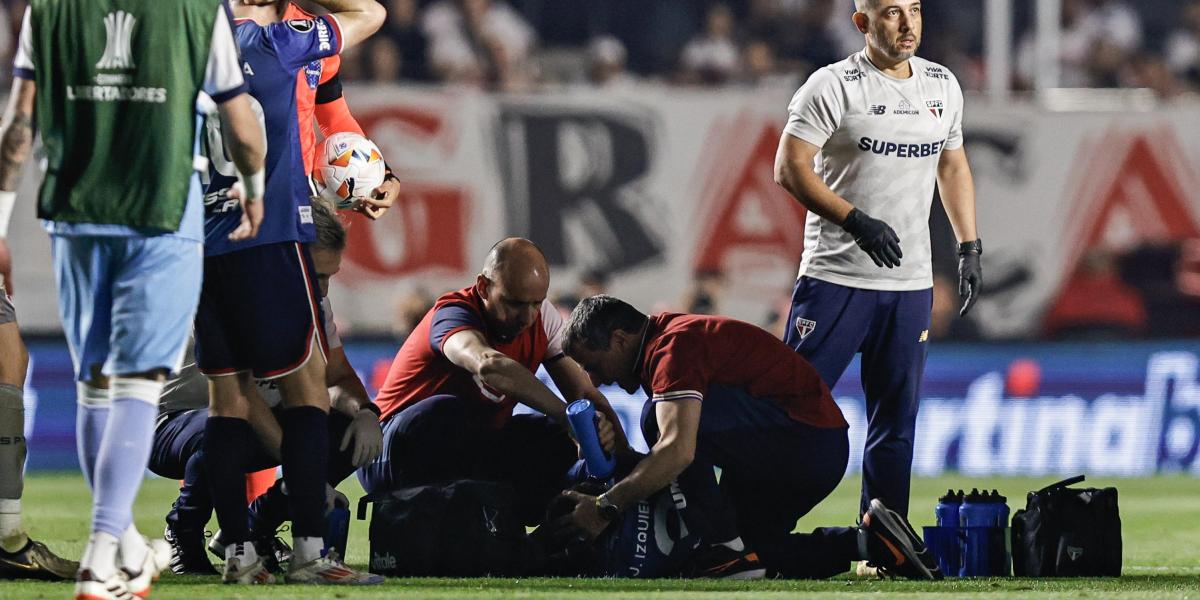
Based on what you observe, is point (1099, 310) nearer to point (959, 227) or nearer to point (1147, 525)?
point (1147, 525)

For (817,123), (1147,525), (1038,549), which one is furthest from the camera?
(1147,525)

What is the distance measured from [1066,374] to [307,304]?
799 centimetres

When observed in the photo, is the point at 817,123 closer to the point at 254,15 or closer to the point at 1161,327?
the point at 254,15

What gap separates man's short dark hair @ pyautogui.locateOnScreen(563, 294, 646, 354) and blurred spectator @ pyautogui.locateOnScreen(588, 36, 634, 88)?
8.00 meters

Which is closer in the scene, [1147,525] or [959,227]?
[959,227]

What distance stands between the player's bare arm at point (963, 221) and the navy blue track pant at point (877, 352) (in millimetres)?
376

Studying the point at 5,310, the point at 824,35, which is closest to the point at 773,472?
the point at 5,310

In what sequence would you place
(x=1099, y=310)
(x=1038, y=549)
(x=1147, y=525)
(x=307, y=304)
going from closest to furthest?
(x=307, y=304) < (x=1038, y=549) < (x=1147, y=525) < (x=1099, y=310)

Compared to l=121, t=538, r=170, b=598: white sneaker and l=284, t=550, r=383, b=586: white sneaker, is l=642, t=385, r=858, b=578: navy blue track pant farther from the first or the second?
l=121, t=538, r=170, b=598: white sneaker

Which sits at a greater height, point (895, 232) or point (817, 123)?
point (817, 123)

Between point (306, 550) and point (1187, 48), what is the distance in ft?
38.9

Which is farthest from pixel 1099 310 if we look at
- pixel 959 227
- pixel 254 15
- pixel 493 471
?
pixel 254 15

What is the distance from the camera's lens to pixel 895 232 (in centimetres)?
689

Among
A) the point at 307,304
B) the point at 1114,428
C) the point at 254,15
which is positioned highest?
the point at 254,15
